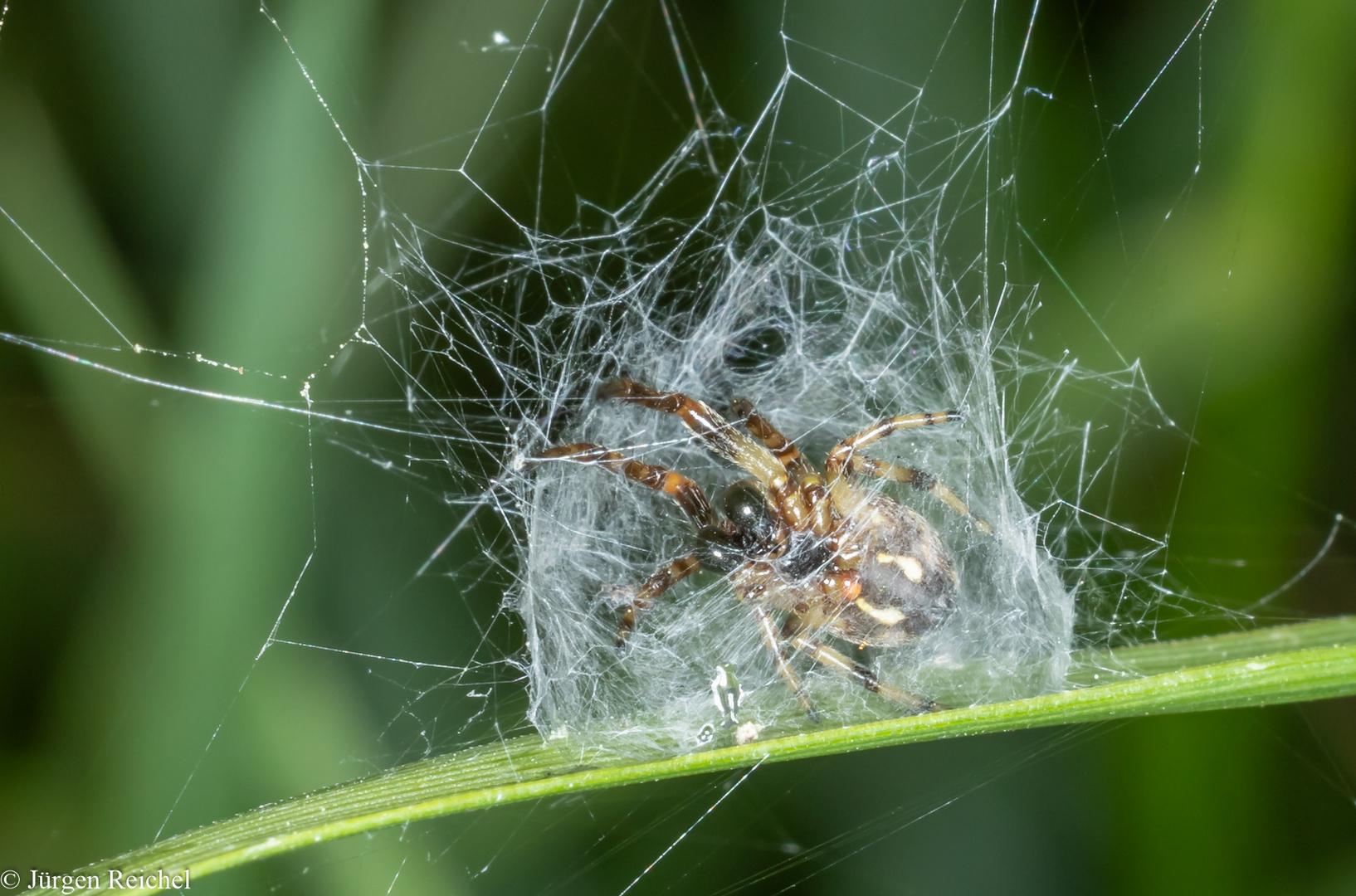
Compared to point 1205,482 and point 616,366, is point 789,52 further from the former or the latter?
point 1205,482

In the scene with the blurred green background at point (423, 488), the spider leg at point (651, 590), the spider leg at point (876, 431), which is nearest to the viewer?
the blurred green background at point (423, 488)

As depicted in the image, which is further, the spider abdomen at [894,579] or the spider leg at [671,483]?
the spider leg at [671,483]

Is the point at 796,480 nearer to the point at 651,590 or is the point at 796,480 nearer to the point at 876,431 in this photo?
the point at 876,431

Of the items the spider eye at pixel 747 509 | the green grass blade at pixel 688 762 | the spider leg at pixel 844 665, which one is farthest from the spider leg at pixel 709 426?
the green grass blade at pixel 688 762

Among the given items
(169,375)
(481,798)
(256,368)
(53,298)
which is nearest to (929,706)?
(481,798)

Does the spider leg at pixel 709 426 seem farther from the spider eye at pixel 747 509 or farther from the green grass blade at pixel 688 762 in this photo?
the green grass blade at pixel 688 762

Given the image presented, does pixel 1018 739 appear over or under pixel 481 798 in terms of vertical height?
under

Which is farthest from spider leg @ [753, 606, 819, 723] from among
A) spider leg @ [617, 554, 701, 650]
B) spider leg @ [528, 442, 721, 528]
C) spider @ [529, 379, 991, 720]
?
spider leg @ [528, 442, 721, 528]

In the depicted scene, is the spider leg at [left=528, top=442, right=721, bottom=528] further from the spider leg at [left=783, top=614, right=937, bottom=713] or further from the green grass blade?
the green grass blade
